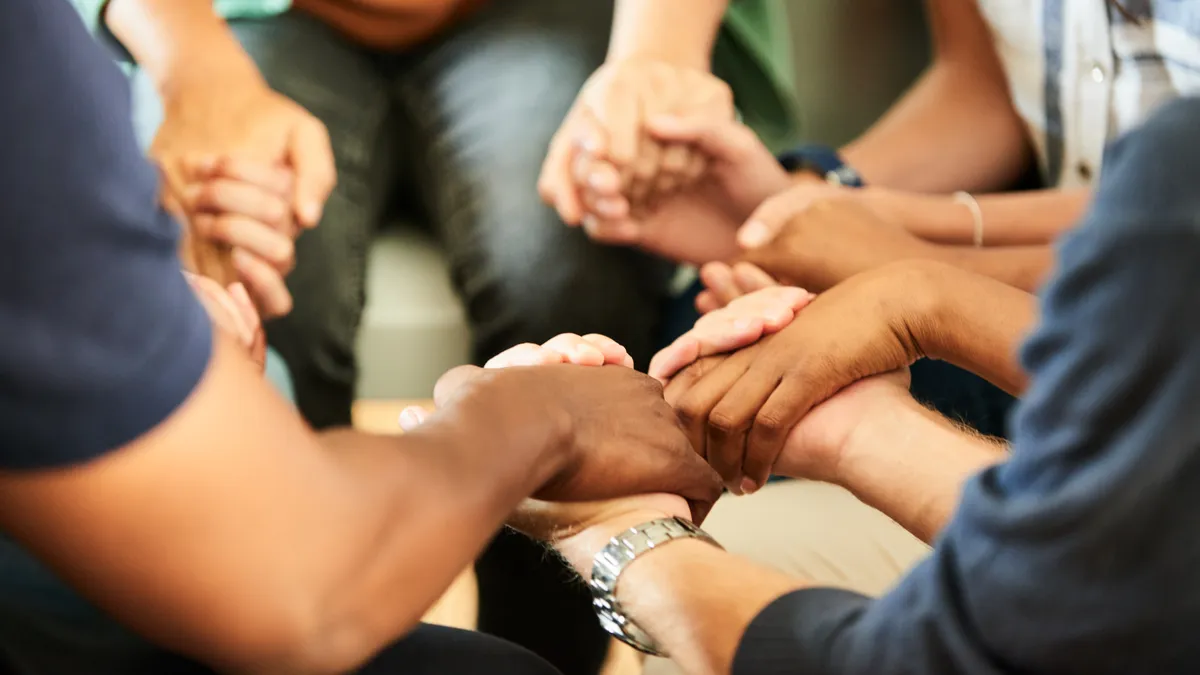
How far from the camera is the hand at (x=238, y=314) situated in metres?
0.70

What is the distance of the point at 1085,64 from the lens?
0.89 meters

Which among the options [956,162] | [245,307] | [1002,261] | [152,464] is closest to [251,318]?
[245,307]

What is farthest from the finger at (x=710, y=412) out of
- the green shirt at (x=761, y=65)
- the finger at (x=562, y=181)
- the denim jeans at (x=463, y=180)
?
the green shirt at (x=761, y=65)

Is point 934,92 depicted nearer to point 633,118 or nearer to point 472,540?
point 633,118

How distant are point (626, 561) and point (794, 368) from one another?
20 cm

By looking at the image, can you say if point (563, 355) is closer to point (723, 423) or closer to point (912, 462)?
point (723, 423)

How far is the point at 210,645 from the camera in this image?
0.42 m

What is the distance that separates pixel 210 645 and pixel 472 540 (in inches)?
4.9

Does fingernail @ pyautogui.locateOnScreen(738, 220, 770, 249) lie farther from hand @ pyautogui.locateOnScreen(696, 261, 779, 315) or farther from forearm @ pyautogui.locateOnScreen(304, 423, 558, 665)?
forearm @ pyautogui.locateOnScreen(304, 423, 558, 665)

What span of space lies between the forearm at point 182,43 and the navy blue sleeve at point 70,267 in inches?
22.5

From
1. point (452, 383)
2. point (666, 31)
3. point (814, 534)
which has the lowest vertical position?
point (814, 534)

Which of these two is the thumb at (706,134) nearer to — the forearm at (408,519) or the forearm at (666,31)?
the forearm at (666,31)

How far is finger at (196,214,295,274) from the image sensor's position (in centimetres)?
84

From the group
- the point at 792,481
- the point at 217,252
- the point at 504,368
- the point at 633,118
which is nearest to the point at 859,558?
the point at 792,481
